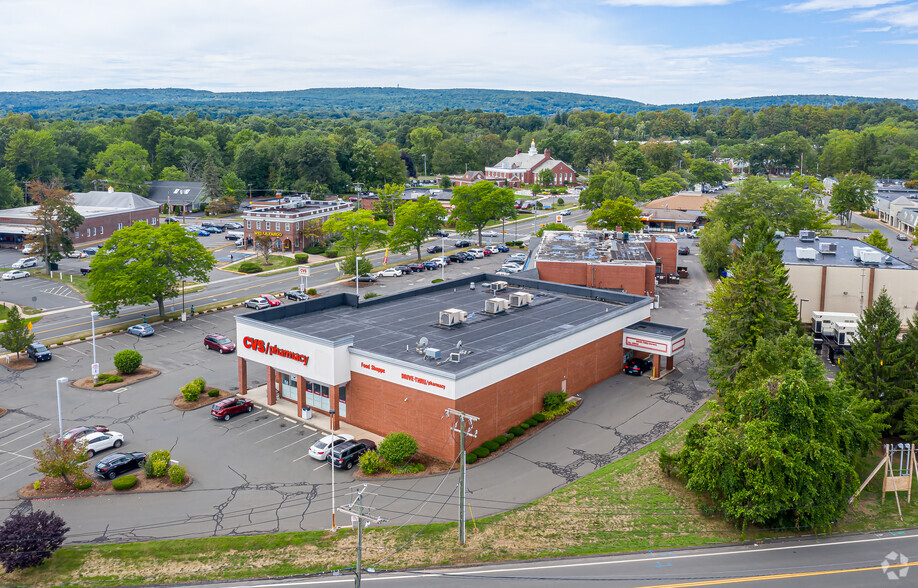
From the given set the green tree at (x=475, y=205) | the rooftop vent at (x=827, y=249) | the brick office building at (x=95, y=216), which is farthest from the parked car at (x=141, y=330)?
the rooftop vent at (x=827, y=249)

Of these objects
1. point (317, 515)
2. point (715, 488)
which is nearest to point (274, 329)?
point (317, 515)

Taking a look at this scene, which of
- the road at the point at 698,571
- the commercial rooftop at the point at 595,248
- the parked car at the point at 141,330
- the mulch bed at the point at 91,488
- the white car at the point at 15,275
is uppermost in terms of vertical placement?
the commercial rooftop at the point at 595,248

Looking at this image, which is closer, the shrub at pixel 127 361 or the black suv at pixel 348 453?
the black suv at pixel 348 453

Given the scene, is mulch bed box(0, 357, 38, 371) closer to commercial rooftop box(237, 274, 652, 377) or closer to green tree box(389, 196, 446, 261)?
commercial rooftop box(237, 274, 652, 377)

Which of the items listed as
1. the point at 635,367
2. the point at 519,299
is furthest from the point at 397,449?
the point at 635,367

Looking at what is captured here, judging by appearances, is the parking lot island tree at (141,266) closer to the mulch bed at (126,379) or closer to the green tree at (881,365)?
the mulch bed at (126,379)

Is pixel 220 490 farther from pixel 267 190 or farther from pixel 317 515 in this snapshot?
pixel 267 190

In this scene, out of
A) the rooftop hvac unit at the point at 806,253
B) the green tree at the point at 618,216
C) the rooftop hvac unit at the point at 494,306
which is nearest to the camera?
the rooftop hvac unit at the point at 494,306
